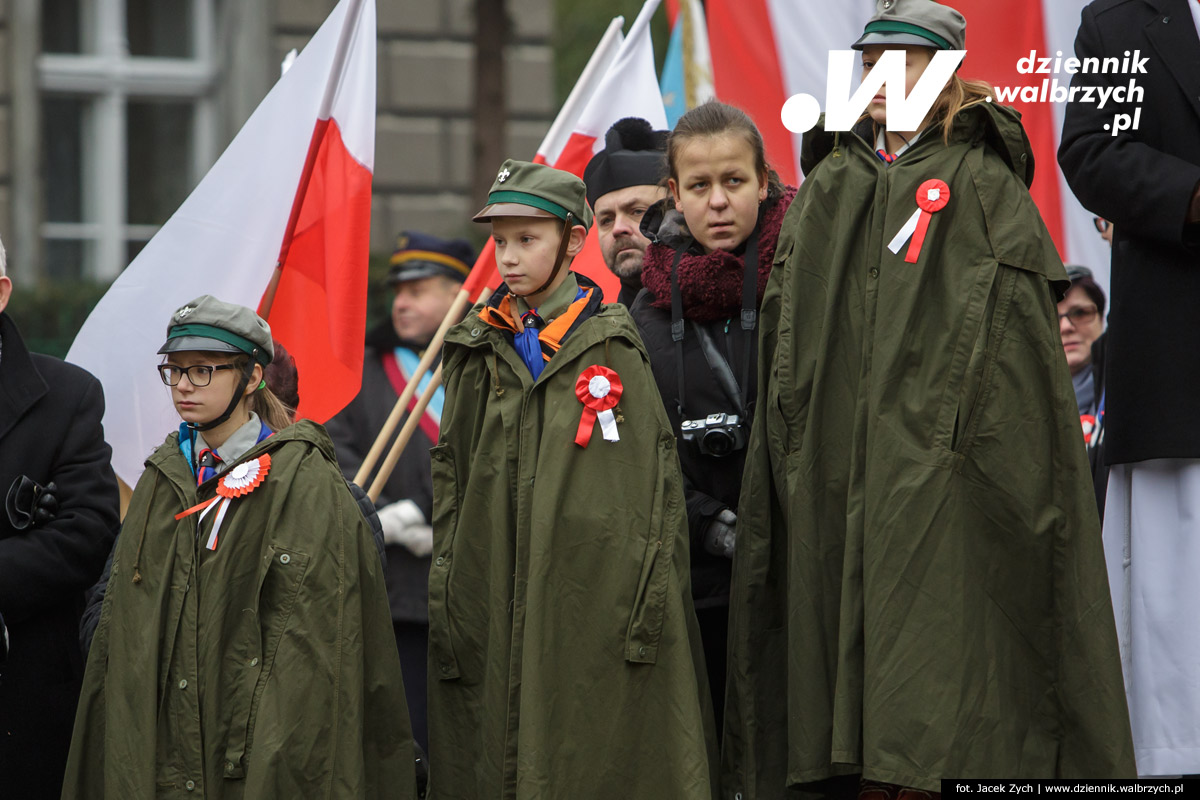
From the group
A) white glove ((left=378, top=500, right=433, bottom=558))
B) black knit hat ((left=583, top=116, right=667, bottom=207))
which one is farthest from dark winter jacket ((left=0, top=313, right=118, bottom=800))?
black knit hat ((left=583, top=116, right=667, bottom=207))

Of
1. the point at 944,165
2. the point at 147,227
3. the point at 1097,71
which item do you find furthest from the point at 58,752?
the point at 147,227

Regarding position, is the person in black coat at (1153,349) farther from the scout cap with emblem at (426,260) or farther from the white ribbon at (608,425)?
the scout cap with emblem at (426,260)

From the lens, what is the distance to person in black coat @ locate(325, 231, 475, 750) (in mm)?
6184

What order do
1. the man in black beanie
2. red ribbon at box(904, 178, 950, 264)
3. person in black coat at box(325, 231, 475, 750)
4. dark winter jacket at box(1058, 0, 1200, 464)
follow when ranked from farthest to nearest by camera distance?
person in black coat at box(325, 231, 475, 750) → the man in black beanie → dark winter jacket at box(1058, 0, 1200, 464) → red ribbon at box(904, 178, 950, 264)

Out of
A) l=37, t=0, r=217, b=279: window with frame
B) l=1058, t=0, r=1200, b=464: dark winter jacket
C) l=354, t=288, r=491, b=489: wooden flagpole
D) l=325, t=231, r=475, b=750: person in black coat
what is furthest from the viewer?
l=37, t=0, r=217, b=279: window with frame

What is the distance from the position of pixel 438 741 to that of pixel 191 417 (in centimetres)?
110

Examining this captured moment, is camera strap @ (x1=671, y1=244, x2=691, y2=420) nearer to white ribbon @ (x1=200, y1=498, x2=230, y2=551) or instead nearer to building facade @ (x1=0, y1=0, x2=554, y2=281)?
white ribbon @ (x1=200, y1=498, x2=230, y2=551)

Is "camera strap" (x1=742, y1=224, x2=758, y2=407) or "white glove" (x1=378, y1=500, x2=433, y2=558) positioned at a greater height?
"camera strap" (x1=742, y1=224, x2=758, y2=407)

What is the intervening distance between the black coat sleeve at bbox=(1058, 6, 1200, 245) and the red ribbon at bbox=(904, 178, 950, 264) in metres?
0.54

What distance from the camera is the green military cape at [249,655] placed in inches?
163

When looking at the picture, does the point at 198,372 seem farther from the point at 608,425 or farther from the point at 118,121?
the point at 118,121

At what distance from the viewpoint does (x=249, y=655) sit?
4184mm

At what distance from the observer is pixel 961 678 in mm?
3803

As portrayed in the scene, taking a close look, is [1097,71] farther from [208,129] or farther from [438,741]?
[208,129]
